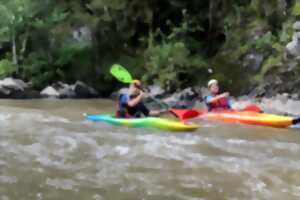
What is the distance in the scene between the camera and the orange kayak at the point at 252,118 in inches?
349

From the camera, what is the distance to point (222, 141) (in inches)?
301

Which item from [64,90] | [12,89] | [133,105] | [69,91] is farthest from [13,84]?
[133,105]

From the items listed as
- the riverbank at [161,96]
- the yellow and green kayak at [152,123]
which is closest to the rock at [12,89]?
the riverbank at [161,96]

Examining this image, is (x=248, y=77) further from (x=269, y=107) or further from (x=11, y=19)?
(x=11, y=19)

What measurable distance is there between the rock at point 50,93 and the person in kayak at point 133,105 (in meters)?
7.25

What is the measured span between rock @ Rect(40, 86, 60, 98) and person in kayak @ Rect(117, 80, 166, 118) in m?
7.25

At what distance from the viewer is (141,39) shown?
57.1 ft

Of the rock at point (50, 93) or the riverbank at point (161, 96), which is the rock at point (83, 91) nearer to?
the riverbank at point (161, 96)

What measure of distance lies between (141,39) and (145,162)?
38.5ft

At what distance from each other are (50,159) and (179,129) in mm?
2908

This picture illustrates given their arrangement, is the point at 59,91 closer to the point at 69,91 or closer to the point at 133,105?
the point at 69,91

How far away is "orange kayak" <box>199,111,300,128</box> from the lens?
8.85m

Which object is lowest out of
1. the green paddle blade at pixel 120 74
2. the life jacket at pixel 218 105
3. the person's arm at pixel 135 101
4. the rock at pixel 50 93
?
the rock at pixel 50 93

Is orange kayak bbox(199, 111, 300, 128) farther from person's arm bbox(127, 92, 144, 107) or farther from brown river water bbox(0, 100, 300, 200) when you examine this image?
person's arm bbox(127, 92, 144, 107)
